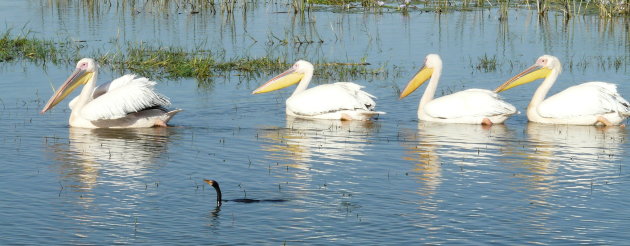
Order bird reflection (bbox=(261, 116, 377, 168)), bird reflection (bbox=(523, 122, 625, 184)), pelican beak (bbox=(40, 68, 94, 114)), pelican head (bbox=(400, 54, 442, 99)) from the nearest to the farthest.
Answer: bird reflection (bbox=(523, 122, 625, 184)) < bird reflection (bbox=(261, 116, 377, 168)) < pelican beak (bbox=(40, 68, 94, 114)) < pelican head (bbox=(400, 54, 442, 99))

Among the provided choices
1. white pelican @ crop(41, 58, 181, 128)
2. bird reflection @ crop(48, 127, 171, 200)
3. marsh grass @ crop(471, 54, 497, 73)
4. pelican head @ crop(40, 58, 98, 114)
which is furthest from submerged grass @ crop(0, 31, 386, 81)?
bird reflection @ crop(48, 127, 171, 200)

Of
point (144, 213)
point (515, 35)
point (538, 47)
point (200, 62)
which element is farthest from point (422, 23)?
point (144, 213)

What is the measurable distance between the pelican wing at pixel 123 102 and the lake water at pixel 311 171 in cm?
19

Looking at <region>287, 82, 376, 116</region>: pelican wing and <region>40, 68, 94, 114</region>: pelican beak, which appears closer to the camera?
<region>40, 68, 94, 114</region>: pelican beak

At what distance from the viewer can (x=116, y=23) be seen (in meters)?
19.3

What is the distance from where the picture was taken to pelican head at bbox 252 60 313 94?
12.4m

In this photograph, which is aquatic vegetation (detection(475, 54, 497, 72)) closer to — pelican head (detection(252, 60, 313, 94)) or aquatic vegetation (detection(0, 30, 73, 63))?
pelican head (detection(252, 60, 313, 94))

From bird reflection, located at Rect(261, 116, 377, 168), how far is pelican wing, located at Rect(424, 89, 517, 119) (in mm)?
657

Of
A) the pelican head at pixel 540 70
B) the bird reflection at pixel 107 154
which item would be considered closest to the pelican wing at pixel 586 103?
the pelican head at pixel 540 70

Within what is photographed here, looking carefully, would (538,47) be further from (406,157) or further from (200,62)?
(406,157)

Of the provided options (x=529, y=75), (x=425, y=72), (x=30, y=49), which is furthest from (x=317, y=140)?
(x=30, y=49)

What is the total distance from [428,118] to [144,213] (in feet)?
15.8

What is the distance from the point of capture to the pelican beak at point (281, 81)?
1234 cm

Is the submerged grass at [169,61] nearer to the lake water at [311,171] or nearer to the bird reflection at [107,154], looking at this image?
the lake water at [311,171]
